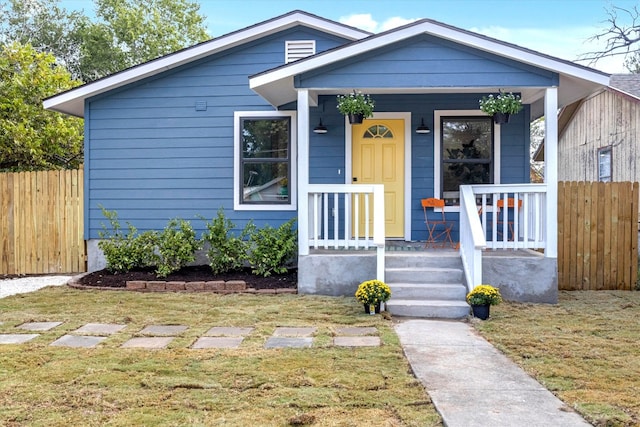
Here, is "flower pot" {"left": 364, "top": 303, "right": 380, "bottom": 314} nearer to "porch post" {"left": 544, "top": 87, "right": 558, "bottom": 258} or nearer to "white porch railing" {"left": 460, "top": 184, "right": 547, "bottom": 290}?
"white porch railing" {"left": 460, "top": 184, "right": 547, "bottom": 290}

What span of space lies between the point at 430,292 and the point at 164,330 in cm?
296

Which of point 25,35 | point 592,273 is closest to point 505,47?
point 592,273

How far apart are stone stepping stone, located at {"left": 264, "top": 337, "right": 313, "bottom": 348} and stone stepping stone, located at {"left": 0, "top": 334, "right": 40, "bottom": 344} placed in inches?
83.2

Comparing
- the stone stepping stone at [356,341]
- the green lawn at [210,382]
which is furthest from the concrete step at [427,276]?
the stone stepping stone at [356,341]

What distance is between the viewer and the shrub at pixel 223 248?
786 cm

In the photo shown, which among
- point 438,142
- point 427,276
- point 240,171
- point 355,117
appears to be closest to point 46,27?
point 240,171

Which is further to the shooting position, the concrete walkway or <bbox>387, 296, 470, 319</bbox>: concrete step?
<bbox>387, 296, 470, 319</bbox>: concrete step

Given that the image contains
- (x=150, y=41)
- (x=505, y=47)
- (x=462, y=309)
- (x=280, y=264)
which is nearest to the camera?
(x=462, y=309)

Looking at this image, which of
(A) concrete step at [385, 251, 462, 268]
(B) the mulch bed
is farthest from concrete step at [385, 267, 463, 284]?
(B) the mulch bed

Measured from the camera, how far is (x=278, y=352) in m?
4.38

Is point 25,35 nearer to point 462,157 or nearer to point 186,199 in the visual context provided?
point 186,199

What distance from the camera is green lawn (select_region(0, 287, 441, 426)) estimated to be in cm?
303

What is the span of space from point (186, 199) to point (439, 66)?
4405 mm

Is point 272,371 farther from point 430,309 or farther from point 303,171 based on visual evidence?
point 303,171
